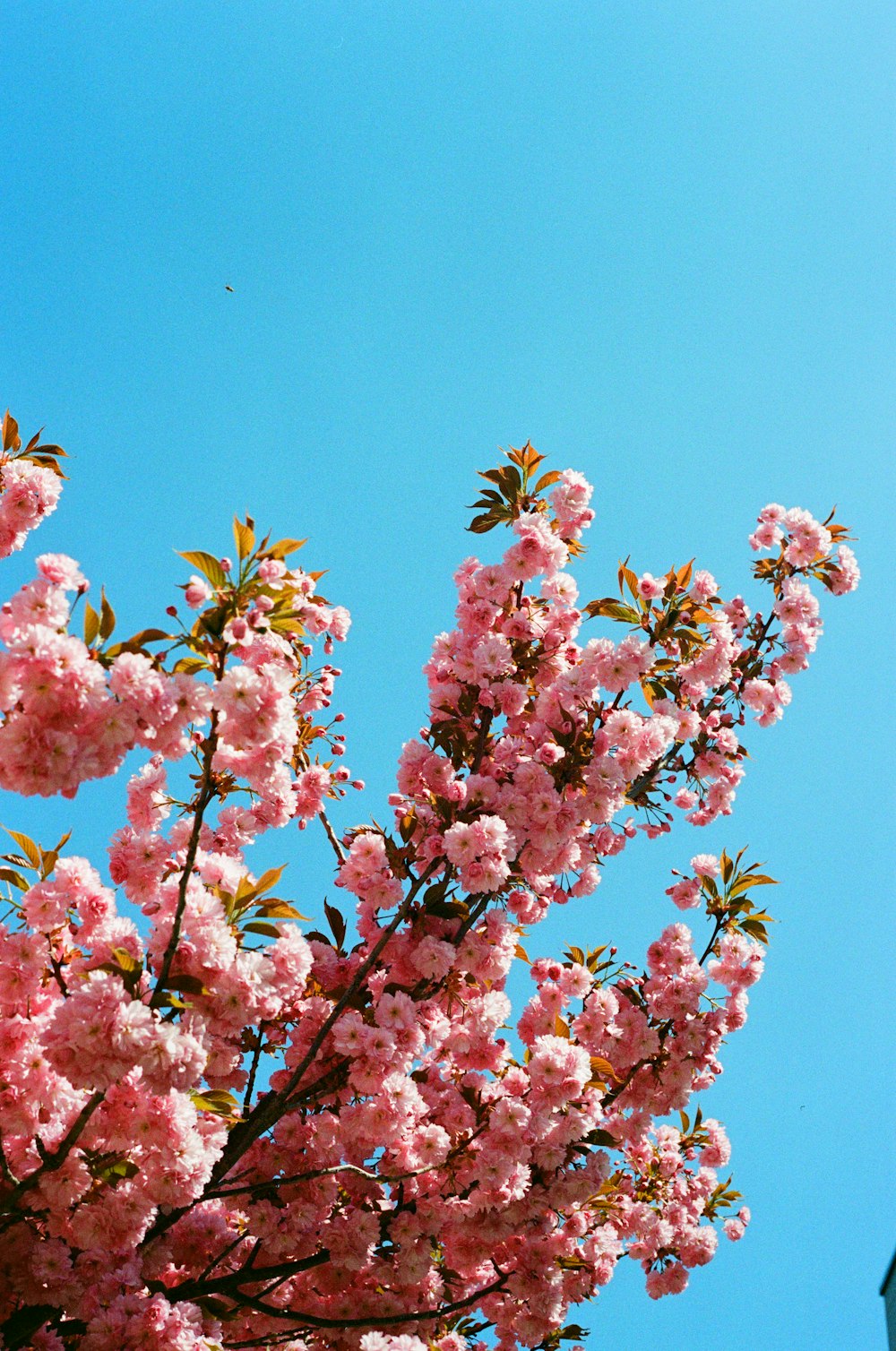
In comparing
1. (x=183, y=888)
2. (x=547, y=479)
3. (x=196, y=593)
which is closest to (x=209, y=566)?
(x=196, y=593)

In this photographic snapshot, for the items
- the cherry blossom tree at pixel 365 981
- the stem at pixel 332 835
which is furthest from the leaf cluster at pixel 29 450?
the stem at pixel 332 835

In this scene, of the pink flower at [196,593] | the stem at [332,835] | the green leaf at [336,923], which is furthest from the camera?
the stem at [332,835]

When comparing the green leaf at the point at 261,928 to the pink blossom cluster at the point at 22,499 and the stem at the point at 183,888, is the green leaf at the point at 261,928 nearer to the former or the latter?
the stem at the point at 183,888

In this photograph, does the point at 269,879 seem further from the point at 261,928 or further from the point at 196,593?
the point at 196,593

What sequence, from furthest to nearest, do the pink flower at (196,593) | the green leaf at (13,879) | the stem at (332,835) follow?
the stem at (332,835), the green leaf at (13,879), the pink flower at (196,593)

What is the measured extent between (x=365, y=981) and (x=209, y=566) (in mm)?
1677

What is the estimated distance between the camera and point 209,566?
2.86 meters

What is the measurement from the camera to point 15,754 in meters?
2.64

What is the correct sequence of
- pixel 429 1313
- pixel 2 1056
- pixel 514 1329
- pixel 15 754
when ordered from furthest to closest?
1. pixel 514 1329
2. pixel 429 1313
3. pixel 2 1056
4. pixel 15 754

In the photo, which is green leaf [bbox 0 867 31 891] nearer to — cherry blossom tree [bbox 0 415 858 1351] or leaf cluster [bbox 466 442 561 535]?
cherry blossom tree [bbox 0 415 858 1351]

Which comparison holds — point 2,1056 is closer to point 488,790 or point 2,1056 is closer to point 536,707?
point 488,790

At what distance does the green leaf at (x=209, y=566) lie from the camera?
2842 millimetres

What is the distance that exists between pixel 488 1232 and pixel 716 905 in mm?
1804

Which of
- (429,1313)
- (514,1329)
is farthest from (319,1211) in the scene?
(514,1329)
